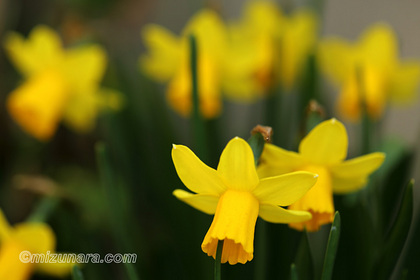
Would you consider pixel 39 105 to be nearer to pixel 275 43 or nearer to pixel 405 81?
pixel 275 43

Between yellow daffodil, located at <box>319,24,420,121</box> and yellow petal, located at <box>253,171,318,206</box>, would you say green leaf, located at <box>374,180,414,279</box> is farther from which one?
yellow daffodil, located at <box>319,24,420,121</box>

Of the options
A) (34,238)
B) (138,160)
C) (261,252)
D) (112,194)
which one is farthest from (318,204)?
(138,160)

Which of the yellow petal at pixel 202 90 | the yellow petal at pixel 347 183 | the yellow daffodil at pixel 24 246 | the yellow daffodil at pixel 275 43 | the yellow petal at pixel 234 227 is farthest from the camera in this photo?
the yellow daffodil at pixel 275 43

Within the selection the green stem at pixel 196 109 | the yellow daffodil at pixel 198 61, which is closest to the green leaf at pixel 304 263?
the green stem at pixel 196 109

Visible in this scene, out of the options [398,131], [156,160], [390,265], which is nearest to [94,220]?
[156,160]

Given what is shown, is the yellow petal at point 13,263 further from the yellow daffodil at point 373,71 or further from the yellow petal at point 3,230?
the yellow daffodil at point 373,71

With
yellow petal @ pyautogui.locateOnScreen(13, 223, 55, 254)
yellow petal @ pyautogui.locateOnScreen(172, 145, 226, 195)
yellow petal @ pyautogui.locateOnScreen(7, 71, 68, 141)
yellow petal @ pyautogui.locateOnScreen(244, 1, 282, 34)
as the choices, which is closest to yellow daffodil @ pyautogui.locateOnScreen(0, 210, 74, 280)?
yellow petal @ pyautogui.locateOnScreen(13, 223, 55, 254)

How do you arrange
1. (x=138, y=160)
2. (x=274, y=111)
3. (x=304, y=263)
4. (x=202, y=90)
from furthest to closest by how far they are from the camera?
1. (x=138, y=160)
2. (x=274, y=111)
3. (x=202, y=90)
4. (x=304, y=263)
